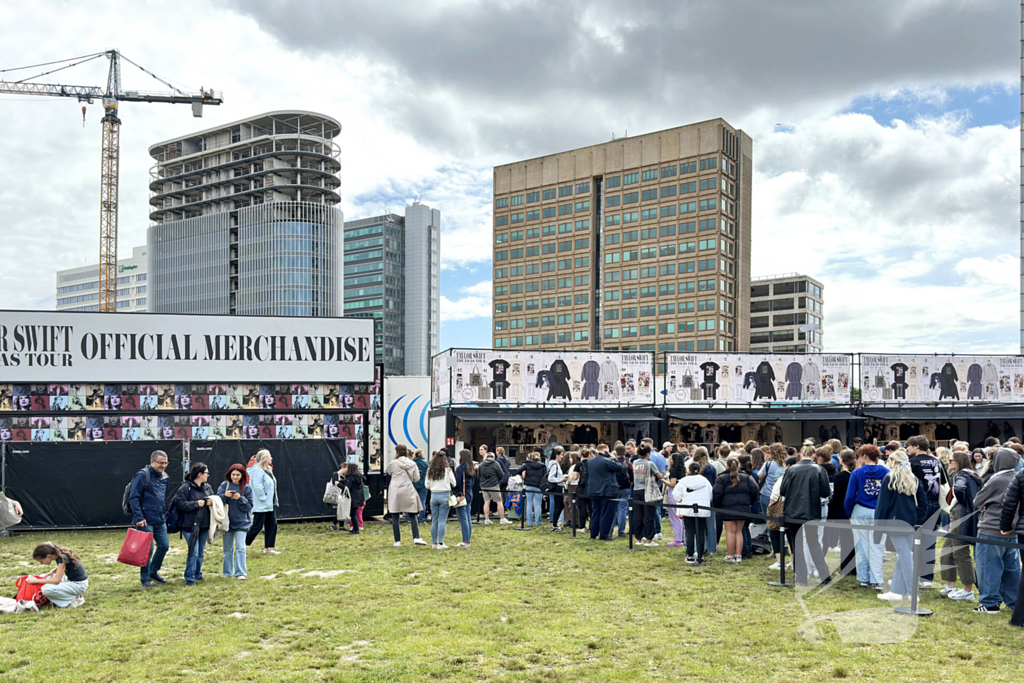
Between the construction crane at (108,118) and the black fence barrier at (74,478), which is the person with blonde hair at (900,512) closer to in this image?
the black fence barrier at (74,478)

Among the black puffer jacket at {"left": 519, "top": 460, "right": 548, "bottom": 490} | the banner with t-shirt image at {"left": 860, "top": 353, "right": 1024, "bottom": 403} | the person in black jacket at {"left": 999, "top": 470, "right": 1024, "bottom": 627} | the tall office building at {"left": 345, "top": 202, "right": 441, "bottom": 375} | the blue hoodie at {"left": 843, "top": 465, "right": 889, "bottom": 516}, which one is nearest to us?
the person in black jacket at {"left": 999, "top": 470, "right": 1024, "bottom": 627}

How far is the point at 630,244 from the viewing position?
109 meters

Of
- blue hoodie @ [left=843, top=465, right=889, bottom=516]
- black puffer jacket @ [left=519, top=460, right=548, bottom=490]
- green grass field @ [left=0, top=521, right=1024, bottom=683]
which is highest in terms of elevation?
blue hoodie @ [left=843, top=465, right=889, bottom=516]

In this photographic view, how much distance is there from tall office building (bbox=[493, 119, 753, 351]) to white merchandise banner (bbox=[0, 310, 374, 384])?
84.9 meters

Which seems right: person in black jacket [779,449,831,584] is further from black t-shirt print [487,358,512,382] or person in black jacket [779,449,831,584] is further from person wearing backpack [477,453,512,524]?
black t-shirt print [487,358,512,382]

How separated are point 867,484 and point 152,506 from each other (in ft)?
29.6

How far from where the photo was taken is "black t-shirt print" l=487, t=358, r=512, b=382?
2561cm

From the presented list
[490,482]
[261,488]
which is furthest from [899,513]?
[490,482]

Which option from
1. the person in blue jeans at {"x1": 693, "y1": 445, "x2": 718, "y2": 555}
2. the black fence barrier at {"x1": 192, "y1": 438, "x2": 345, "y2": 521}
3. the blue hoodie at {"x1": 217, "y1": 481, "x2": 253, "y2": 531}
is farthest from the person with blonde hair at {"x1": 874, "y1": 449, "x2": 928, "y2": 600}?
the black fence barrier at {"x1": 192, "y1": 438, "x2": 345, "y2": 521}

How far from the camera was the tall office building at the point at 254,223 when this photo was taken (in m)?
132

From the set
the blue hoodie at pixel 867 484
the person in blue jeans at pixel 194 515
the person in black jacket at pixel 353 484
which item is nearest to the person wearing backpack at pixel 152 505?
the person in blue jeans at pixel 194 515

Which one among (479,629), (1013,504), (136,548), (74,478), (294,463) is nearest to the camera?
(479,629)

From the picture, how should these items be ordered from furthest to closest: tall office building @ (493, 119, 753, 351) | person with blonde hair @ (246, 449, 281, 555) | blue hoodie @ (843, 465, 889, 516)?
tall office building @ (493, 119, 753, 351), person with blonde hair @ (246, 449, 281, 555), blue hoodie @ (843, 465, 889, 516)

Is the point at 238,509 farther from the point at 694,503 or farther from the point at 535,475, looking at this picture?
the point at 535,475
